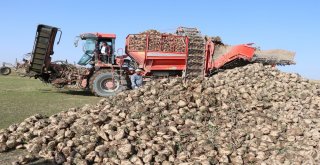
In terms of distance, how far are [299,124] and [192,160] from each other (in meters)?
2.33

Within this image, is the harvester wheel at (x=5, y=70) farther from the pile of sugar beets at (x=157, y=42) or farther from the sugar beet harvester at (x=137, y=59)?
the pile of sugar beets at (x=157, y=42)

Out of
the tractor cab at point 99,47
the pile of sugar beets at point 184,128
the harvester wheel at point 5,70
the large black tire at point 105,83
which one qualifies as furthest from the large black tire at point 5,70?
the pile of sugar beets at point 184,128

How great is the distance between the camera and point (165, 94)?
813cm

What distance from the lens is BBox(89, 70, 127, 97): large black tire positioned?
46.1 ft

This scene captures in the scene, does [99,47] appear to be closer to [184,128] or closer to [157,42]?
[157,42]

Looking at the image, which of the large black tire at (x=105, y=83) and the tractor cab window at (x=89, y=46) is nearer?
the large black tire at (x=105, y=83)

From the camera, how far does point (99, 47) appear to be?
47.7 feet

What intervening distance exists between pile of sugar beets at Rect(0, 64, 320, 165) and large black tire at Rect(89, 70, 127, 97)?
18.7 feet

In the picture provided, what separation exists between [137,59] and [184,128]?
7735 millimetres

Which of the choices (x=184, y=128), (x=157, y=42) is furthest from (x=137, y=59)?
(x=184, y=128)

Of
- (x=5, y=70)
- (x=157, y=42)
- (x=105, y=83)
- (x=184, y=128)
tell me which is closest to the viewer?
(x=184, y=128)

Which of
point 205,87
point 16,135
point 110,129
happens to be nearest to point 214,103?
point 205,87

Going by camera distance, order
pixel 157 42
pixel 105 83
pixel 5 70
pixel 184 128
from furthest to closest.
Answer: pixel 5 70 → pixel 157 42 → pixel 105 83 → pixel 184 128

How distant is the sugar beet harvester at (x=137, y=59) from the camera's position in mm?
14227
